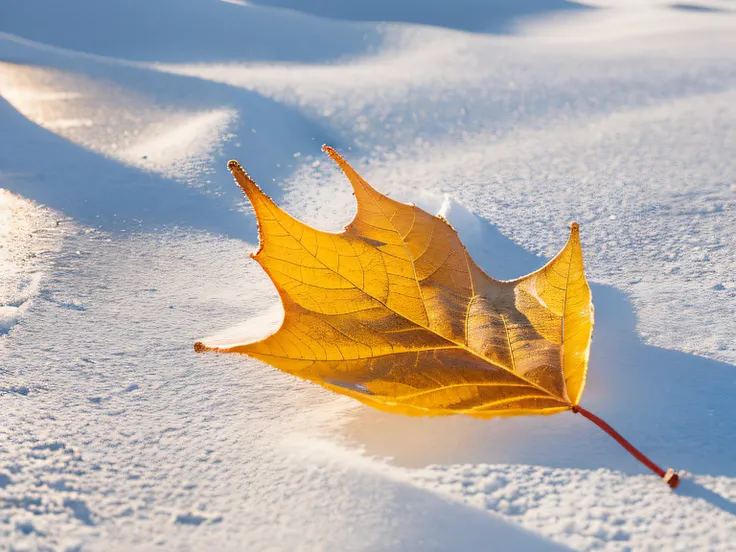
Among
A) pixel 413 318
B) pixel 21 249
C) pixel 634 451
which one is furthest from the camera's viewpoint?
pixel 21 249

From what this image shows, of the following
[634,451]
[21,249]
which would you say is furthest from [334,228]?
[634,451]

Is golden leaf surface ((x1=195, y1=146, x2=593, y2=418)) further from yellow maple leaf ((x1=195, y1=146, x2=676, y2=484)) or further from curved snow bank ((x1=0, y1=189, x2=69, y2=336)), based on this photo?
curved snow bank ((x1=0, y1=189, x2=69, y2=336))

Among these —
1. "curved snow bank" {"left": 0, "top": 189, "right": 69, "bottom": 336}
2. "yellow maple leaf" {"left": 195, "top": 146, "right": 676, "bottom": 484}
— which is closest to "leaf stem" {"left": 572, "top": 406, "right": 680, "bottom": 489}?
"yellow maple leaf" {"left": 195, "top": 146, "right": 676, "bottom": 484}

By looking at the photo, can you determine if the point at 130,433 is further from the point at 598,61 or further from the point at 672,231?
the point at 598,61

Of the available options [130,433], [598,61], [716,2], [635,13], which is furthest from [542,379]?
[716,2]

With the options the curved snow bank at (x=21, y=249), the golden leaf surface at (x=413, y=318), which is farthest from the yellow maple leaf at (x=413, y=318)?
the curved snow bank at (x=21, y=249)

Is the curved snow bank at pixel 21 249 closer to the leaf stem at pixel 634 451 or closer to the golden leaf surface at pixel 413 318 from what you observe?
the golden leaf surface at pixel 413 318

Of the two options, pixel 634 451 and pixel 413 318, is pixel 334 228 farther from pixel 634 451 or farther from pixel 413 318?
pixel 634 451
